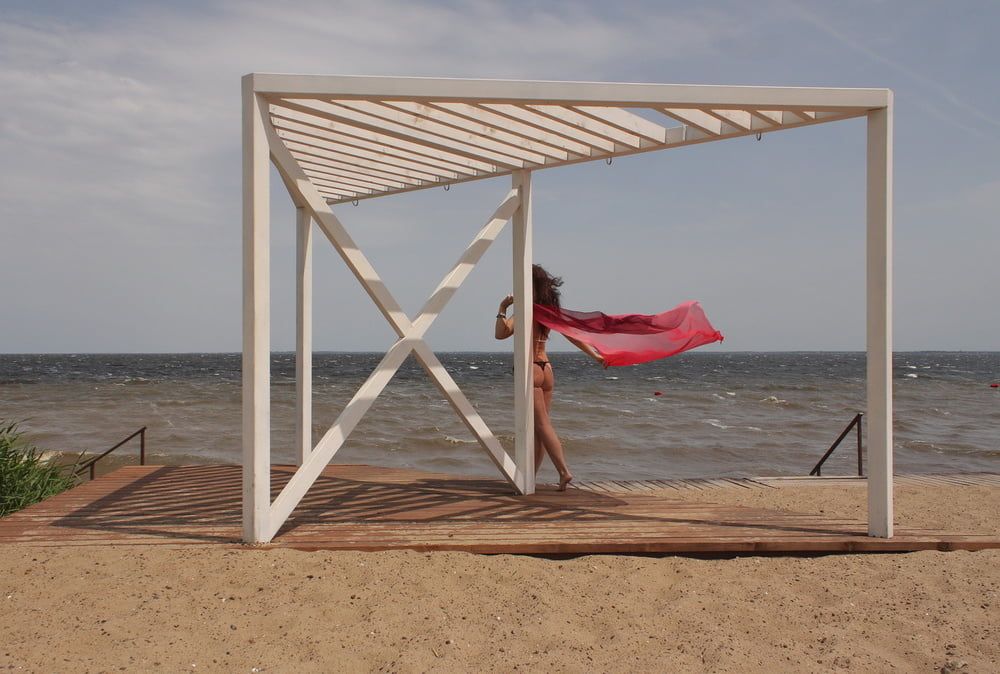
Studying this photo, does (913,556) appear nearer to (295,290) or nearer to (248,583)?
(248,583)

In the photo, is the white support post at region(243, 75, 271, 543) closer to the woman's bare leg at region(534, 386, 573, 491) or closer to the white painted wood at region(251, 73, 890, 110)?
the white painted wood at region(251, 73, 890, 110)

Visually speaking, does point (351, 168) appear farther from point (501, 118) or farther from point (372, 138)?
point (501, 118)

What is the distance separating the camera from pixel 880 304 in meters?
4.89

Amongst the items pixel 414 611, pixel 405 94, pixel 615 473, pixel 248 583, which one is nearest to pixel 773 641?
pixel 414 611

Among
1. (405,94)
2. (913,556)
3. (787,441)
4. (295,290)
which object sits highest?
(405,94)

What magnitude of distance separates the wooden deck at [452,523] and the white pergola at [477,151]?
34 centimetres

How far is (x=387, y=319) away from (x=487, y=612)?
2307mm

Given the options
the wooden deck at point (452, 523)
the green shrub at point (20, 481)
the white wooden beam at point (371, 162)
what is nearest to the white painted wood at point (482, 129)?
the white wooden beam at point (371, 162)

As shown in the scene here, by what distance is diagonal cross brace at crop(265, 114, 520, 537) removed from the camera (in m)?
4.98

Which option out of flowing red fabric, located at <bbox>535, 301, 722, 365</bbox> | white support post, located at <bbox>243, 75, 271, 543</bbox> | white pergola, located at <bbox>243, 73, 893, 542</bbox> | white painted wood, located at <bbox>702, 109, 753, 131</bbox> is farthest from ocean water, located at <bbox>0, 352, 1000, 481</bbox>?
white support post, located at <bbox>243, 75, 271, 543</bbox>

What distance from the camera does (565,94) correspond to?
4723 millimetres

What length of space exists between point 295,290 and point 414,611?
13.7ft

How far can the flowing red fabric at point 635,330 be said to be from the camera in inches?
240

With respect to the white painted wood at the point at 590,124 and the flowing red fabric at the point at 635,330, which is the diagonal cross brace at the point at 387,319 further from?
the white painted wood at the point at 590,124
